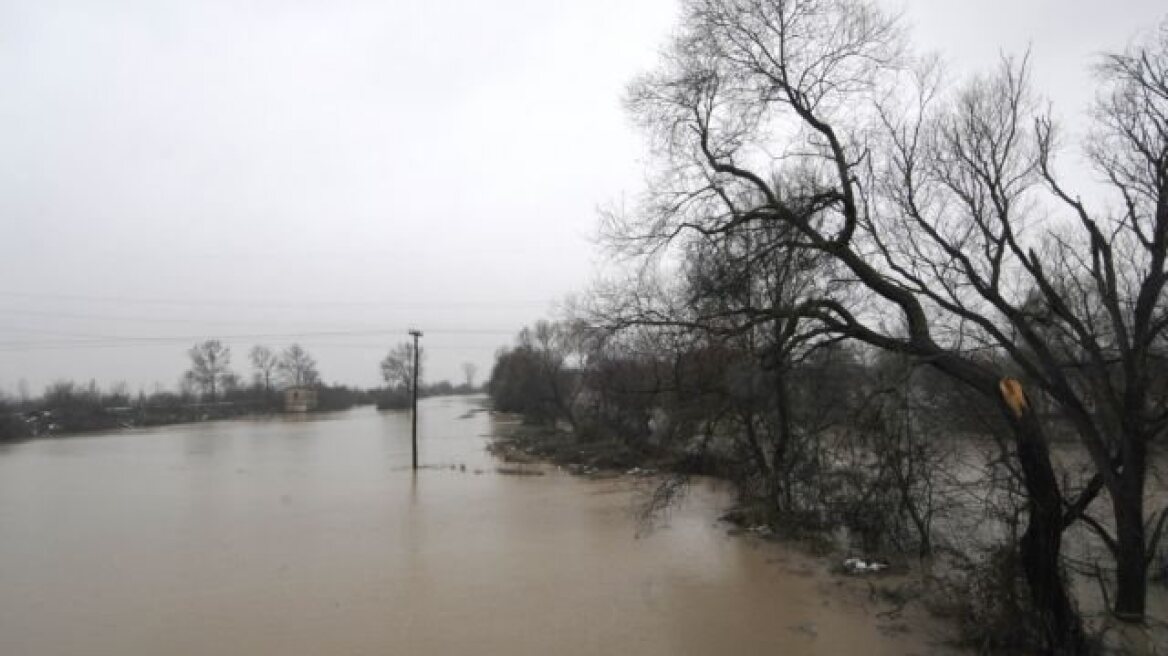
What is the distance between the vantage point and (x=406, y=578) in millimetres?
14312

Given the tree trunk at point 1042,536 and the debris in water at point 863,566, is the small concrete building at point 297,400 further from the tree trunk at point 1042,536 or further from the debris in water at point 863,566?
the tree trunk at point 1042,536

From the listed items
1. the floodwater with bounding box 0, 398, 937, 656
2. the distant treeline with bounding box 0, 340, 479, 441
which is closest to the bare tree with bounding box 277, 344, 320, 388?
the distant treeline with bounding box 0, 340, 479, 441

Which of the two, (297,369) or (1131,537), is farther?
(297,369)

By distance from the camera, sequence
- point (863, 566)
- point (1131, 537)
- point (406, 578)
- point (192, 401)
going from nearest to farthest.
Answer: point (1131, 537), point (863, 566), point (406, 578), point (192, 401)

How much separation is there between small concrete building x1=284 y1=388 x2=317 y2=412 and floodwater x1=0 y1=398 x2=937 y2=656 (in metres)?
80.4

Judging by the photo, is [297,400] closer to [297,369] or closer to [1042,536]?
[297,369]

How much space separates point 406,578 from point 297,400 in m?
102

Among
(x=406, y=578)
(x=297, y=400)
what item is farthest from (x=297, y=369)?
(x=406, y=578)

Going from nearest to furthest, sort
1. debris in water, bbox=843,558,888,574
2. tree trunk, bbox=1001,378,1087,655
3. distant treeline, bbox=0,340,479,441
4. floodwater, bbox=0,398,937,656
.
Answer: tree trunk, bbox=1001,378,1087,655, floodwater, bbox=0,398,937,656, debris in water, bbox=843,558,888,574, distant treeline, bbox=0,340,479,441

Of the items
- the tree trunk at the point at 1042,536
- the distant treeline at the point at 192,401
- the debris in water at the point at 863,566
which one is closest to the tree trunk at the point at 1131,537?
the tree trunk at the point at 1042,536

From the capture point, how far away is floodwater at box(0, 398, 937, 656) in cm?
1058

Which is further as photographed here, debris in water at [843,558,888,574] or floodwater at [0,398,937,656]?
debris in water at [843,558,888,574]

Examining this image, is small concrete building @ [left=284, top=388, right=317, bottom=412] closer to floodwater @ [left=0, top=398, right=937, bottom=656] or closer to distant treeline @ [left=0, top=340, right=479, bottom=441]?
distant treeline @ [left=0, top=340, right=479, bottom=441]

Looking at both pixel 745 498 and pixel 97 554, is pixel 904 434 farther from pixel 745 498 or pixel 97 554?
pixel 97 554
